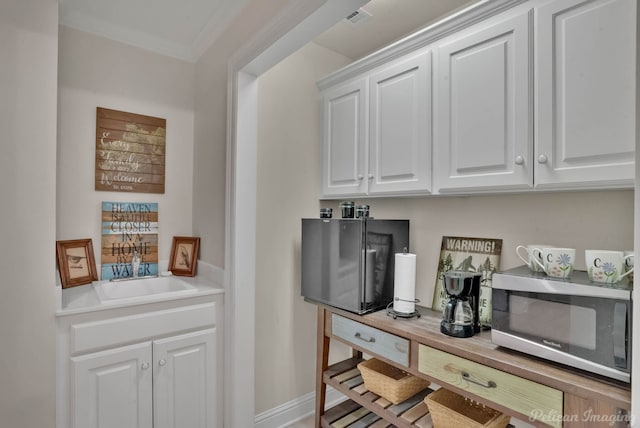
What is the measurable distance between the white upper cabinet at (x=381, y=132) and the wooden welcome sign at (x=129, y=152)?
1160 mm

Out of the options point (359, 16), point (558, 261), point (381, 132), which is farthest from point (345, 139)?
point (558, 261)

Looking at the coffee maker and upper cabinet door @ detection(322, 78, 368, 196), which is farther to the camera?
upper cabinet door @ detection(322, 78, 368, 196)

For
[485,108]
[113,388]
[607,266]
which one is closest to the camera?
[607,266]

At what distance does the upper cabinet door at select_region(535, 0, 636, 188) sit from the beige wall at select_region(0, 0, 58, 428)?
207 cm

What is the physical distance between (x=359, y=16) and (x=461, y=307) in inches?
67.3

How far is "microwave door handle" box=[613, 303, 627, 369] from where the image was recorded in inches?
38.9

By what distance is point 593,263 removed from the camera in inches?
44.6

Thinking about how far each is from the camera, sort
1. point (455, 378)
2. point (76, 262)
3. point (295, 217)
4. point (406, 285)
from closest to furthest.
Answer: point (455, 378) → point (406, 285) → point (76, 262) → point (295, 217)

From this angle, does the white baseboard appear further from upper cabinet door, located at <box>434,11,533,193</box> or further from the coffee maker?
upper cabinet door, located at <box>434,11,533,193</box>

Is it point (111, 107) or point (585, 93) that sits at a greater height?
point (111, 107)

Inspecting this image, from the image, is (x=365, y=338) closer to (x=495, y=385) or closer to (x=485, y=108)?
(x=495, y=385)

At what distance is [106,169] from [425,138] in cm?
194

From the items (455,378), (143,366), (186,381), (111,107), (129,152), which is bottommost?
(186,381)

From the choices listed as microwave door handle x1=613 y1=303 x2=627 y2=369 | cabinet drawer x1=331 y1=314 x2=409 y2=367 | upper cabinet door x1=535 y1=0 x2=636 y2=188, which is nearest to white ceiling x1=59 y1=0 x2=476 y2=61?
upper cabinet door x1=535 y1=0 x2=636 y2=188
